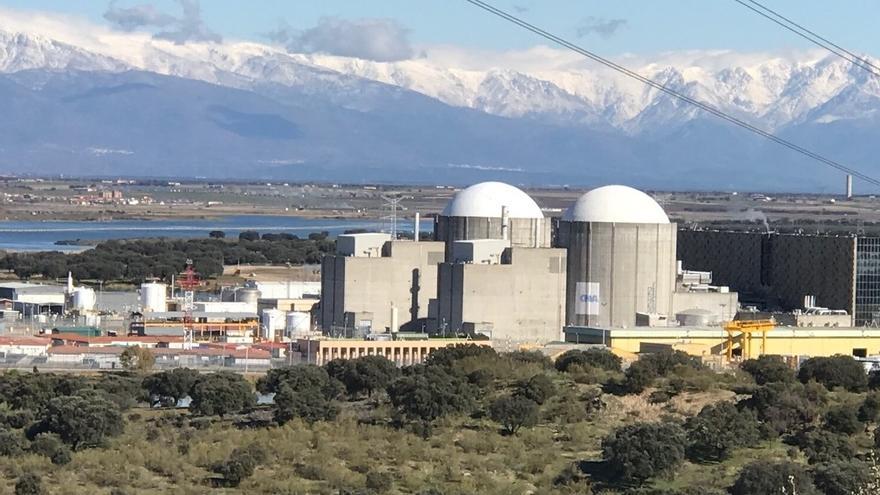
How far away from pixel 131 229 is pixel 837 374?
133116mm

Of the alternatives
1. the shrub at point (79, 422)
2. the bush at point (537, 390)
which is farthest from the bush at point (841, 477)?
the shrub at point (79, 422)

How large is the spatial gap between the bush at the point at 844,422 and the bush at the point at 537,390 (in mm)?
6084

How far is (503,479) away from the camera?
121 ft

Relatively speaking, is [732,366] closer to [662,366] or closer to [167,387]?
[662,366]

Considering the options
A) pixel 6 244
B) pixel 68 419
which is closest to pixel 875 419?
pixel 68 419

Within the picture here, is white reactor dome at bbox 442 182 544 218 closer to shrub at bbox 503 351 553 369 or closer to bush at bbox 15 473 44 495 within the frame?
shrub at bbox 503 351 553 369

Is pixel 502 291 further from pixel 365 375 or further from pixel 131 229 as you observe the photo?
pixel 131 229

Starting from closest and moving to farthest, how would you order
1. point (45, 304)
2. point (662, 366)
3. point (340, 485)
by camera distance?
point (340, 485), point (662, 366), point (45, 304)

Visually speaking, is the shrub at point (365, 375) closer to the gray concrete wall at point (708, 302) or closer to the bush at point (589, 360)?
the bush at point (589, 360)

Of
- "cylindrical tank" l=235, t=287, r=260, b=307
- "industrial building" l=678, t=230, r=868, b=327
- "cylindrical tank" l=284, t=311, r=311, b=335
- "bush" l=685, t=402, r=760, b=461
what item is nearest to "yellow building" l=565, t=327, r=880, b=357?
"industrial building" l=678, t=230, r=868, b=327

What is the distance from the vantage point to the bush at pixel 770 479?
110ft

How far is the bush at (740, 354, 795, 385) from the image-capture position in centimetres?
4700

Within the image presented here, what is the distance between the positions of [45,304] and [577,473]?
149 ft

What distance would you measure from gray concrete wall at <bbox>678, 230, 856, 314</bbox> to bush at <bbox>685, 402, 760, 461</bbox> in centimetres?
2916
